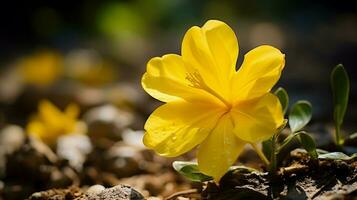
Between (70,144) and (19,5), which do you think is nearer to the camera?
(70,144)

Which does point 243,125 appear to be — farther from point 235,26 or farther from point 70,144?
point 235,26

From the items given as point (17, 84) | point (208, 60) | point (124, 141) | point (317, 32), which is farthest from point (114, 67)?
point (208, 60)

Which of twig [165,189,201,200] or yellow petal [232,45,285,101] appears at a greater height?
yellow petal [232,45,285,101]

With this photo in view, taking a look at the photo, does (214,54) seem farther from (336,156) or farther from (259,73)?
(336,156)

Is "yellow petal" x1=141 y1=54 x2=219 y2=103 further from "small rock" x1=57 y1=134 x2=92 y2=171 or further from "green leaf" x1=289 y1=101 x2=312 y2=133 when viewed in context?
"small rock" x1=57 y1=134 x2=92 y2=171

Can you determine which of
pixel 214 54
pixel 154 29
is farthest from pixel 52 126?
pixel 154 29

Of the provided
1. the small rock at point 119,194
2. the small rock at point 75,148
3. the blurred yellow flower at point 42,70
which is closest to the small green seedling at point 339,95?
the small rock at point 119,194

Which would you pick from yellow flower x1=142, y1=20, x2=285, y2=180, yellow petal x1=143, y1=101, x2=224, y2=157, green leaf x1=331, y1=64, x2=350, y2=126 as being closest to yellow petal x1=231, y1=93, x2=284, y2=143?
yellow flower x1=142, y1=20, x2=285, y2=180
